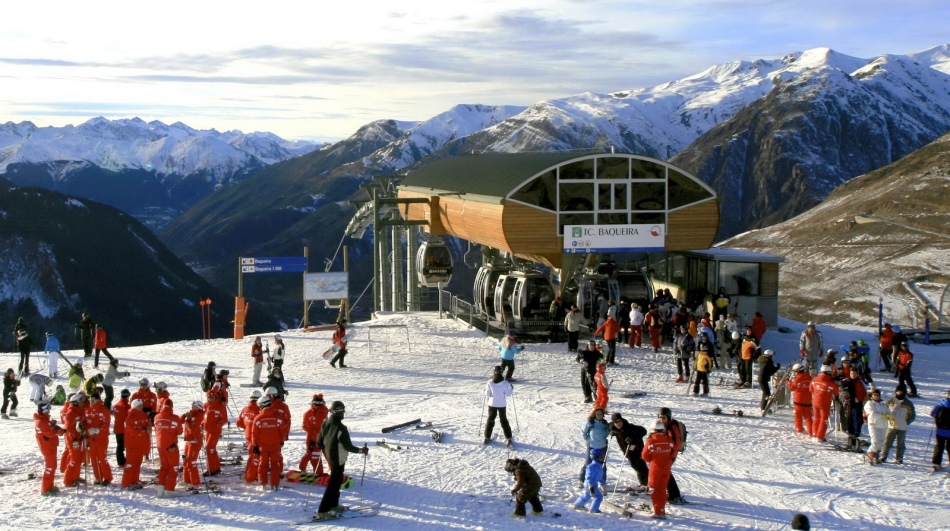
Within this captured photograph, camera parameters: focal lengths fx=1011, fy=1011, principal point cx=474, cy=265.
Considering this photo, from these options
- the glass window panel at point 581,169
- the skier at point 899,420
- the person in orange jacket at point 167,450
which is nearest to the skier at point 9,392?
the person in orange jacket at point 167,450

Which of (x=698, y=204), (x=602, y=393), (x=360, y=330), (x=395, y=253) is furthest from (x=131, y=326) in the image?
(x=602, y=393)

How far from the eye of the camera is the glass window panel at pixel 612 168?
1178 inches

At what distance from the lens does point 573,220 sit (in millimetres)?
29906

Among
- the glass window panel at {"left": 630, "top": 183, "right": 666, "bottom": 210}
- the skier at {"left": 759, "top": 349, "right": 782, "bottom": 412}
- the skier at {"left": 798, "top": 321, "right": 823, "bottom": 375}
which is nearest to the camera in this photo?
the skier at {"left": 759, "top": 349, "right": 782, "bottom": 412}

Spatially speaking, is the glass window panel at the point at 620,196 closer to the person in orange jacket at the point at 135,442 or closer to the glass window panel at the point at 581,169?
the glass window panel at the point at 581,169

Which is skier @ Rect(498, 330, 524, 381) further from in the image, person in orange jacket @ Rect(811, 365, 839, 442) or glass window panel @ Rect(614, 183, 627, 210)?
glass window panel @ Rect(614, 183, 627, 210)

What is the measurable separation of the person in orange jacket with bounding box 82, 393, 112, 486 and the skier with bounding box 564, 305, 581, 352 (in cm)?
1390

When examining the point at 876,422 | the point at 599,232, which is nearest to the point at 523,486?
the point at 876,422

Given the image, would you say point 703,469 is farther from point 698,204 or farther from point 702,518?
point 698,204

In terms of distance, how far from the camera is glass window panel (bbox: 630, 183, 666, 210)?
3025 centimetres

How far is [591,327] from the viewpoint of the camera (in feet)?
97.5

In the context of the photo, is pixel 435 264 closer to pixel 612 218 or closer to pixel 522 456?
pixel 612 218

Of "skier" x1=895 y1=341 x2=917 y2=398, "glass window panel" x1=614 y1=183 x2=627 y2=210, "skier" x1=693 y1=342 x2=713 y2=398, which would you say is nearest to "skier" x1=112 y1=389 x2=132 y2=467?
"skier" x1=693 y1=342 x2=713 y2=398

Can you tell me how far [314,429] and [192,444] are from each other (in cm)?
184
